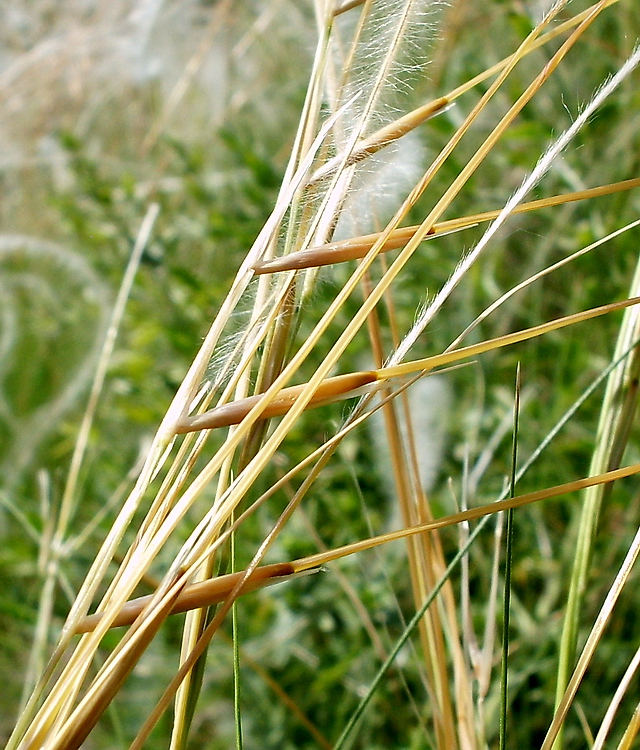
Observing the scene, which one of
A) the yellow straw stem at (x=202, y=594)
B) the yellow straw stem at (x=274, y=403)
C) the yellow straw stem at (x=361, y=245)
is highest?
the yellow straw stem at (x=361, y=245)

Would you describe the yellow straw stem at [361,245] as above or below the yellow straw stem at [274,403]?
above

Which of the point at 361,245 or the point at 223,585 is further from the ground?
the point at 361,245

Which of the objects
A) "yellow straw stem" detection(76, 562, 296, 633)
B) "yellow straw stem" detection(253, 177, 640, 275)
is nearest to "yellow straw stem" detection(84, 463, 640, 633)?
"yellow straw stem" detection(76, 562, 296, 633)

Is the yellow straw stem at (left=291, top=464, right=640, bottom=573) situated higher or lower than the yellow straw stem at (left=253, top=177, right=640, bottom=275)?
lower

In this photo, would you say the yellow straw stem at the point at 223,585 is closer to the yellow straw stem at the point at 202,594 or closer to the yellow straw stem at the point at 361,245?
the yellow straw stem at the point at 202,594

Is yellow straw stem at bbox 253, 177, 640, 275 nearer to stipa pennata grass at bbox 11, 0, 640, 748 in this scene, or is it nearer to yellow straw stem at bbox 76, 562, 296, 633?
stipa pennata grass at bbox 11, 0, 640, 748

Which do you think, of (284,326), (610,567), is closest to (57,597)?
(610,567)

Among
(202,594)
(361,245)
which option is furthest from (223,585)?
(361,245)

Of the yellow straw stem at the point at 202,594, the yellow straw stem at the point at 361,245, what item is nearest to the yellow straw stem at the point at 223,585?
the yellow straw stem at the point at 202,594

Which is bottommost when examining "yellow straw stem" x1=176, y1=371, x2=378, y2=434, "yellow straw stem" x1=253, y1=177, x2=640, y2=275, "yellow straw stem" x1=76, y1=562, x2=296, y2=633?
"yellow straw stem" x1=76, y1=562, x2=296, y2=633

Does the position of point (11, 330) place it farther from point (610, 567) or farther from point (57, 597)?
point (610, 567)

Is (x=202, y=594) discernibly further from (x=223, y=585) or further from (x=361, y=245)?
(x=361, y=245)

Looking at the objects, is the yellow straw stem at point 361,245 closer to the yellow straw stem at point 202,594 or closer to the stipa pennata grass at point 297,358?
the stipa pennata grass at point 297,358
